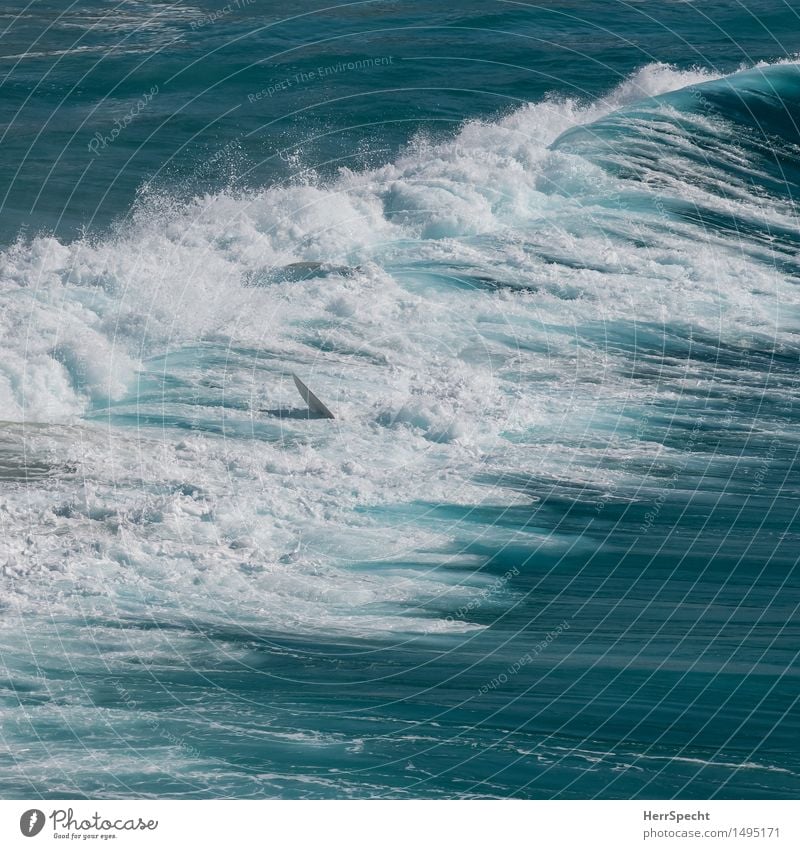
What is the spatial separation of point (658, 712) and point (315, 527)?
7.88 meters

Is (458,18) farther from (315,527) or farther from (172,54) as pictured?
(315,527)

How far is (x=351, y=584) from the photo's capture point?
24.3m

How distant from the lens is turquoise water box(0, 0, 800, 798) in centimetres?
2098

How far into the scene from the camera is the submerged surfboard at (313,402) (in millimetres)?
30469

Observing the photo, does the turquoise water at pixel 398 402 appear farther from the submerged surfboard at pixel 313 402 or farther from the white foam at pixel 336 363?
the submerged surfboard at pixel 313 402

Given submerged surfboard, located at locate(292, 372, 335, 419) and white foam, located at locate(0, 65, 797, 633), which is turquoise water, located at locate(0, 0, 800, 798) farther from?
submerged surfboard, located at locate(292, 372, 335, 419)

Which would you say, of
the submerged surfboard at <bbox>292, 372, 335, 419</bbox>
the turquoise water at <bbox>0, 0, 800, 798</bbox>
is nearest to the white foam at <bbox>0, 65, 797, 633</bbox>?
the turquoise water at <bbox>0, 0, 800, 798</bbox>

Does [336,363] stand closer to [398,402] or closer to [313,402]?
[313,402]

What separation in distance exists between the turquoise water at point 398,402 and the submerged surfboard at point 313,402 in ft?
0.97

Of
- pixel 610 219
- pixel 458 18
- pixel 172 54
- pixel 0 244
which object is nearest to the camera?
pixel 0 244

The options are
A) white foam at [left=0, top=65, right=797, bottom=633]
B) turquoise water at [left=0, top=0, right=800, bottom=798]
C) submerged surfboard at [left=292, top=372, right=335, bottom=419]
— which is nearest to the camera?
turquoise water at [left=0, top=0, right=800, bottom=798]

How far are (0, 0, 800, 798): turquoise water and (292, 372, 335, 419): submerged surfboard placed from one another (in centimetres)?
29

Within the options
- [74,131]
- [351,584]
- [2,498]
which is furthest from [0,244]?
[351,584]

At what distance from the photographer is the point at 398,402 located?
30.8m
